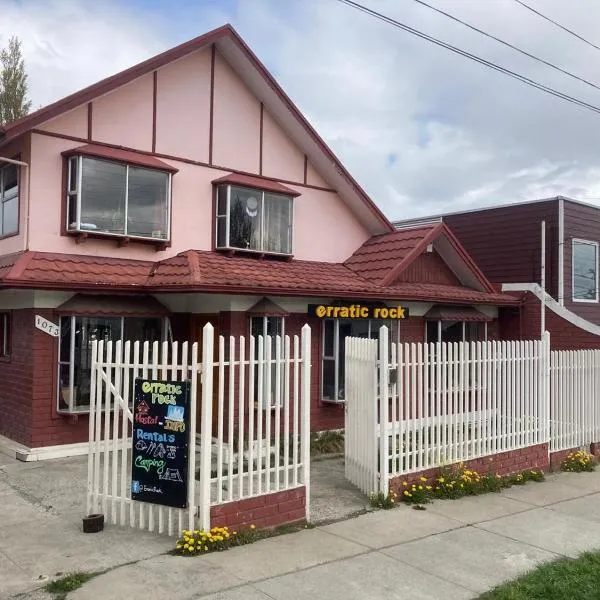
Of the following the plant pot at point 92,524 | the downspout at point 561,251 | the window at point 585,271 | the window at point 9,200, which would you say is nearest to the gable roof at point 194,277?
the window at point 9,200

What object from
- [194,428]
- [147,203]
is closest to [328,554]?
[194,428]

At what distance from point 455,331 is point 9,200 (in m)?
9.89

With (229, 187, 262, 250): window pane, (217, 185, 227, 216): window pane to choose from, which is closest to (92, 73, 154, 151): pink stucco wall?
(217, 185, 227, 216): window pane

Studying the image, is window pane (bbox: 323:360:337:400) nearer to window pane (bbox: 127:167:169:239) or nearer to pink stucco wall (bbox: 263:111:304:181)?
window pane (bbox: 127:167:169:239)

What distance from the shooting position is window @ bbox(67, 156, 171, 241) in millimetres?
10758

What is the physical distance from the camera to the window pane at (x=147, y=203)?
1145 centimetres

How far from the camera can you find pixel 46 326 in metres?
10.2

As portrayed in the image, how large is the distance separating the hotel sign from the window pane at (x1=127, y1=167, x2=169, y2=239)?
3.15 metres

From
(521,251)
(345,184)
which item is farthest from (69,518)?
(521,251)

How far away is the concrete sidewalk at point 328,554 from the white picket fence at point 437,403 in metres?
0.74

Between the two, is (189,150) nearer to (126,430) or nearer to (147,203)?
(147,203)

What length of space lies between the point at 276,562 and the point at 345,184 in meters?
10.3

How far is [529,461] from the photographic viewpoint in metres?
9.51

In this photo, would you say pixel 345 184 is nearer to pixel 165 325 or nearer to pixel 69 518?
pixel 165 325
